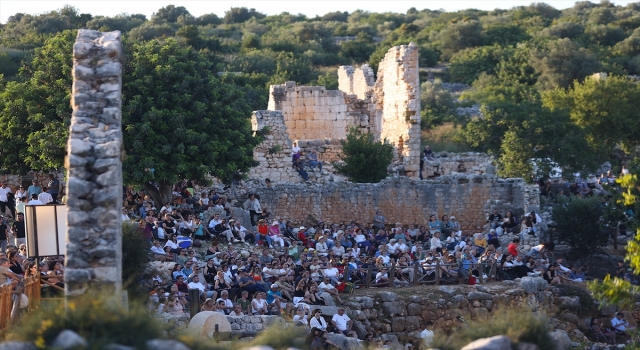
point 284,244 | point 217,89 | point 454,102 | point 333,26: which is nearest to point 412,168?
point 217,89

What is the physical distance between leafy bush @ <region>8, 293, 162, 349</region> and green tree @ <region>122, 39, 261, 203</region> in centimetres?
1433

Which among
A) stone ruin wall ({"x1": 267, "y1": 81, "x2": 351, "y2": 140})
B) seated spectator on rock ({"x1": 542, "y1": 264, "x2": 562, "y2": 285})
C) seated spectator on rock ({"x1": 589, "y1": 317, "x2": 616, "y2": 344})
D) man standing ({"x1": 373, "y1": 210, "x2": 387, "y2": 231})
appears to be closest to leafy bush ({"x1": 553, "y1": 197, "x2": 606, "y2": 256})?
man standing ({"x1": 373, "y1": 210, "x2": 387, "y2": 231})

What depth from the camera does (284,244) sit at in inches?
896

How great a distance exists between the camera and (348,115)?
34438mm

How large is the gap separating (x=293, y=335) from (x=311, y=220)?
16.7m

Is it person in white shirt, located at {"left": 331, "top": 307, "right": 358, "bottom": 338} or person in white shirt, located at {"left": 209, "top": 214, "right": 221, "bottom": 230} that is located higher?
person in white shirt, located at {"left": 209, "top": 214, "right": 221, "bottom": 230}

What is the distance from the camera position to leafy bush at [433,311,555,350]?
32.8 ft

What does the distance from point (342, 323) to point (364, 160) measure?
12931mm

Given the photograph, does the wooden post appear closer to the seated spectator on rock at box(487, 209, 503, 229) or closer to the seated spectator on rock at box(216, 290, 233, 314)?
the seated spectator on rock at box(216, 290, 233, 314)

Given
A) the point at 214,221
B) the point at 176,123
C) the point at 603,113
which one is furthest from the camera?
the point at 603,113

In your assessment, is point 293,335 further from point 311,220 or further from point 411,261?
point 311,220

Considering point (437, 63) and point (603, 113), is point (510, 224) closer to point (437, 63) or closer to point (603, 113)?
point (603, 113)

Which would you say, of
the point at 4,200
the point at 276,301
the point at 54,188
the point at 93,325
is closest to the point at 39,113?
the point at 54,188

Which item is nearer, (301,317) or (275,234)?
(301,317)
